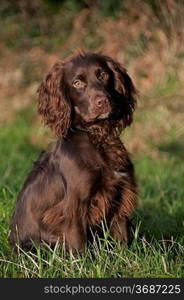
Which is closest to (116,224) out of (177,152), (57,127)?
(57,127)

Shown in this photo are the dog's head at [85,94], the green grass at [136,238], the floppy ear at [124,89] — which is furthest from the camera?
the floppy ear at [124,89]

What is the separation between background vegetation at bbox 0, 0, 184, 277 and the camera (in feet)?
15.0

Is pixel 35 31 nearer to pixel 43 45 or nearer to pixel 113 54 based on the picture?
pixel 43 45

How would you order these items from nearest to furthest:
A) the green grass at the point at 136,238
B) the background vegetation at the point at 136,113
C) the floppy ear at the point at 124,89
→ 1. the green grass at the point at 136,238
2. the background vegetation at the point at 136,113
3. the floppy ear at the point at 124,89

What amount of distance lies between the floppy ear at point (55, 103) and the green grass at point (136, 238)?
2.77 feet

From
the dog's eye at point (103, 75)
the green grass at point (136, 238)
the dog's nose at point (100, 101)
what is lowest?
the green grass at point (136, 238)

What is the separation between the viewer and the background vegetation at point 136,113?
4.59 meters

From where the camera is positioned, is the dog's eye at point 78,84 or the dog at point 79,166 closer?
the dog at point 79,166

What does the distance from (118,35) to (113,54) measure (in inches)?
18.9

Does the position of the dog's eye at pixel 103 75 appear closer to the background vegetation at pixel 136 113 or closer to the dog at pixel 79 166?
the dog at pixel 79 166

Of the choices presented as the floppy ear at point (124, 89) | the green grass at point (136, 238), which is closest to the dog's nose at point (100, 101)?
the floppy ear at point (124, 89)

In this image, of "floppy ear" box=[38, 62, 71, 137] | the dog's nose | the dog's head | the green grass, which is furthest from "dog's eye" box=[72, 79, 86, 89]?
the green grass

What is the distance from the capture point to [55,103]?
5.30 metres

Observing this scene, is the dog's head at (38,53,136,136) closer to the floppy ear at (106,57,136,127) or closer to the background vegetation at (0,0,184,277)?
the floppy ear at (106,57,136,127)
